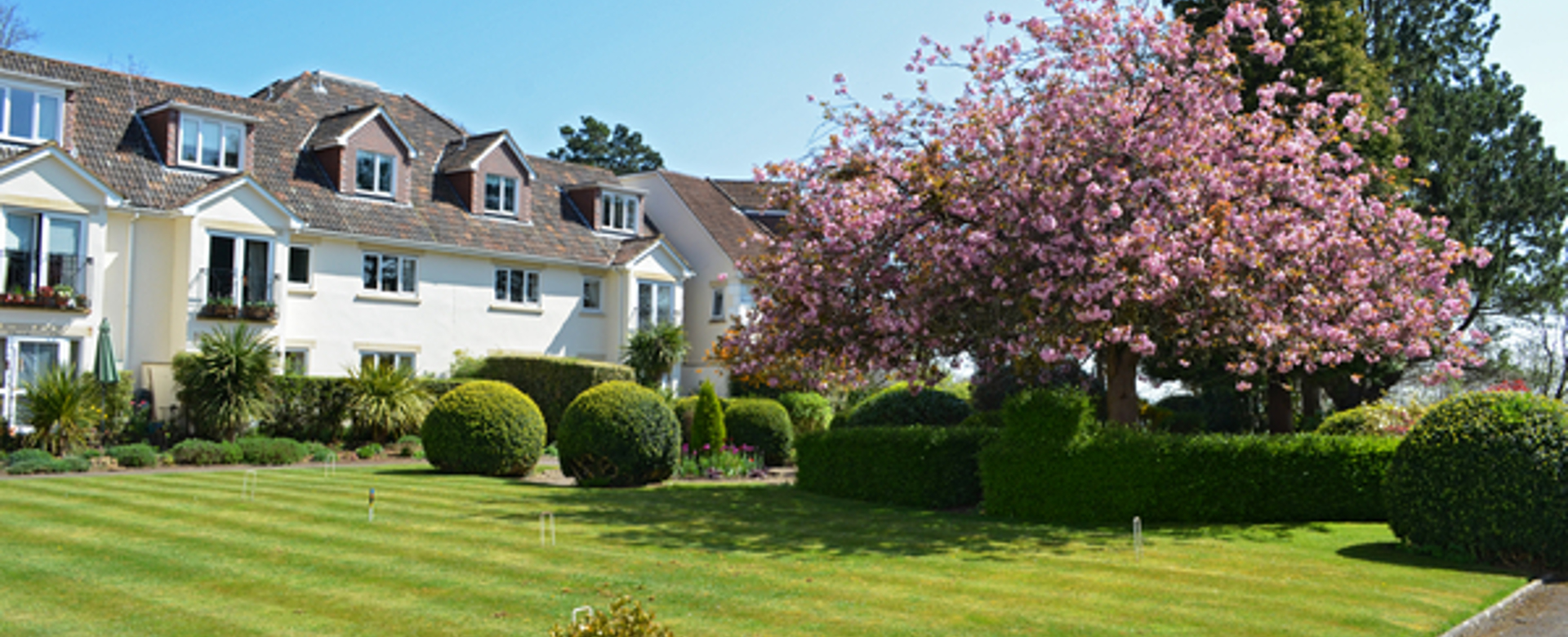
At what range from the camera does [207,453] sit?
22562mm

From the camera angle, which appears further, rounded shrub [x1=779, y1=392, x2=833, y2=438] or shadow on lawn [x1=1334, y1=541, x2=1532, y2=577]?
rounded shrub [x1=779, y1=392, x2=833, y2=438]

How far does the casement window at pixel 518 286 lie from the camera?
35.9 m

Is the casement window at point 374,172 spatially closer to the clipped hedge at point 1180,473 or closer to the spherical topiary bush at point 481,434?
the spherical topiary bush at point 481,434

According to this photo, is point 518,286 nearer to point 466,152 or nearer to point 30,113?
point 466,152

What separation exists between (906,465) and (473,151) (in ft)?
78.5

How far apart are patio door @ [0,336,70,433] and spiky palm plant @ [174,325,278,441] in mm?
2604

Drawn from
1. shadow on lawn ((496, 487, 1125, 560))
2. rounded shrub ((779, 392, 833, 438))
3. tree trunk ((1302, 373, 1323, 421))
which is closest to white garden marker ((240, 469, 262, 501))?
shadow on lawn ((496, 487, 1125, 560))

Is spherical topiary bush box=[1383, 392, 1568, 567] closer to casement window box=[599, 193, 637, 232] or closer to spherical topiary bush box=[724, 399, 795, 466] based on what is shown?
spherical topiary bush box=[724, 399, 795, 466]

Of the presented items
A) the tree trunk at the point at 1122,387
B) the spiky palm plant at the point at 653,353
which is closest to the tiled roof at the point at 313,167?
the spiky palm plant at the point at 653,353

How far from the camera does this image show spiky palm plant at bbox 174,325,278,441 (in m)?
25.1

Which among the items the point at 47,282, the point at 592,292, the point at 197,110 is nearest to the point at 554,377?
the point at 592,292

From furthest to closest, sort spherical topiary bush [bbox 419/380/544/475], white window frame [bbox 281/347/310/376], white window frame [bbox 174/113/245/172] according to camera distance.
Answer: white window frame [bbox 281/347/310/376], white window frame [bbox 174/113/245/172], spherical topiary bush [bbox 419/380/544/475]

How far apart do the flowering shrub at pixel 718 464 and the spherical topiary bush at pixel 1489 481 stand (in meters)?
13.0

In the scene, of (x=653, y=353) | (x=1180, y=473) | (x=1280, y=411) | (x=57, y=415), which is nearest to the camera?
(x=1180, y=473)
